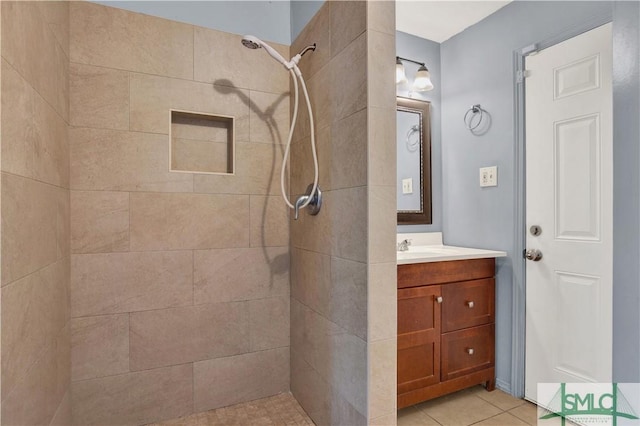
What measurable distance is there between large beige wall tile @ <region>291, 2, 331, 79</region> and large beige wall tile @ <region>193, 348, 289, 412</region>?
156cm

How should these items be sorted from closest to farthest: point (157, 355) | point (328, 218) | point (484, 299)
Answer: point (328, 218)
point (157, 355)
point (484, 299)

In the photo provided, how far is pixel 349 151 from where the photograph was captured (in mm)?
1355

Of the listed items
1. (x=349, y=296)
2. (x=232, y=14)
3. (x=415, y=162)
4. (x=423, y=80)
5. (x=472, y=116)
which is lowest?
(x=349, y=296)

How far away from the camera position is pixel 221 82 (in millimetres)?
1771

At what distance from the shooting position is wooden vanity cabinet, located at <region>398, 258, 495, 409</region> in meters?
1.74

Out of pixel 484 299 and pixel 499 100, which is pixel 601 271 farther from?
pixel 499 100

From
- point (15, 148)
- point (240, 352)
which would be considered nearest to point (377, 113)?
point (15, 148)

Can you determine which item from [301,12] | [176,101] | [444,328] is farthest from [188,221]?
[444,328]

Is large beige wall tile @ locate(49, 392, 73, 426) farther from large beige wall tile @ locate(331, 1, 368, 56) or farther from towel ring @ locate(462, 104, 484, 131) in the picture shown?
towel ring @ locate(462, 104, 484, 131)

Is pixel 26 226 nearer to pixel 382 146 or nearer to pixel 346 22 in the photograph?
pixel 382 146

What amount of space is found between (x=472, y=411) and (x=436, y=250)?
94 cm

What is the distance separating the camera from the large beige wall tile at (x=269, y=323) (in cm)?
185

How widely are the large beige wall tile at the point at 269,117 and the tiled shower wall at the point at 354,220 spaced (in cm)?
33

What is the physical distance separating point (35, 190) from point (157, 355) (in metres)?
0.98
